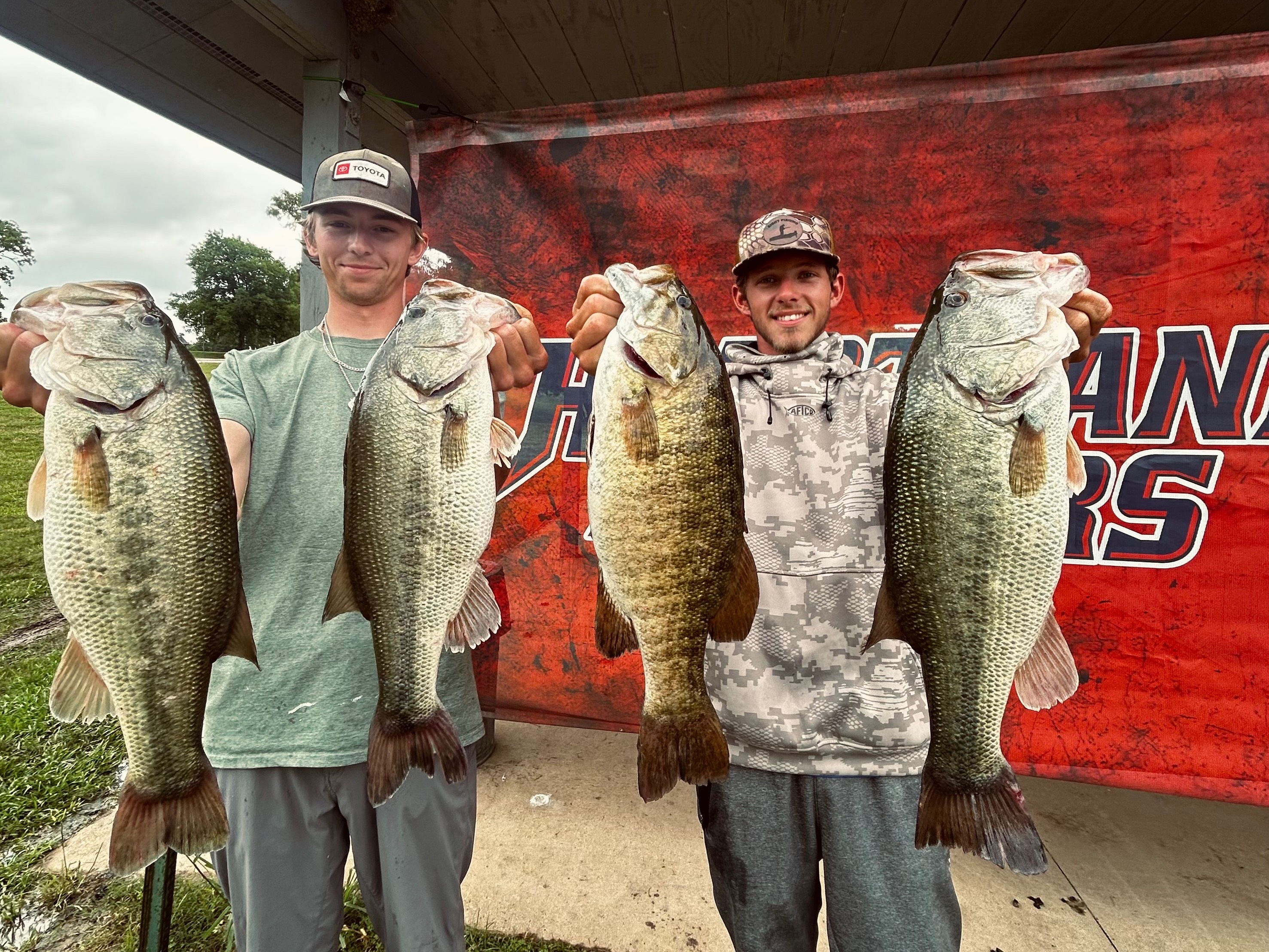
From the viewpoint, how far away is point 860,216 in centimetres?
324

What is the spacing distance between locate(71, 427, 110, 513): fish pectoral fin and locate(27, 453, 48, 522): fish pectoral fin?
85 millimetres

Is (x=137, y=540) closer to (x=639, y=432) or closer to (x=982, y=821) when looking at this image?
(x=639, y=432)

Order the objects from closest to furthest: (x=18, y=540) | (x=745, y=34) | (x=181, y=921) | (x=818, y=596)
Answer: (x=818, y=596)
(x=181, y=921)
(x=745, y=34)
(x=18, y=540)

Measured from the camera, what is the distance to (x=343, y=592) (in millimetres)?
1590

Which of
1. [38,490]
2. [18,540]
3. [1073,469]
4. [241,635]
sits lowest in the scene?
[18,540]

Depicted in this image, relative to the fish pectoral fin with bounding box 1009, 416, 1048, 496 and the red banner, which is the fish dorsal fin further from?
the fish pectoral fin with bounding box 1009, 416, 1048, 496

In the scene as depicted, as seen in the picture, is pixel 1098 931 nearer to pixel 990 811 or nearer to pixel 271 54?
pixel 990 811

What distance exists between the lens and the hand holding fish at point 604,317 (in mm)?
1596

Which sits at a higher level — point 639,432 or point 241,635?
point 639,432

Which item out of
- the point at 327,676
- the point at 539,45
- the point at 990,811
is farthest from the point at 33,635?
the point at 990,811

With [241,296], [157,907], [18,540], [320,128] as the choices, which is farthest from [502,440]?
[241,296]

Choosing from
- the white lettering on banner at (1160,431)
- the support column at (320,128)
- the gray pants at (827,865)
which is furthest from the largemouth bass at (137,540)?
the white lettering on banner at (1160,431)

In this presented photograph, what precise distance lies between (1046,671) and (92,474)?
243cm

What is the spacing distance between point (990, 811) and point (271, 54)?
18.6 ft
